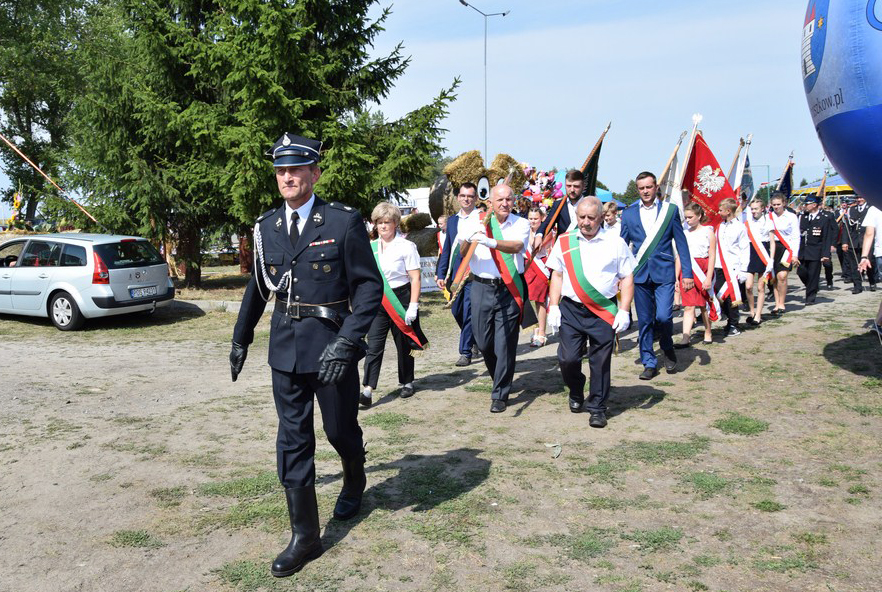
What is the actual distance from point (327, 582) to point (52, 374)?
665 centimetres

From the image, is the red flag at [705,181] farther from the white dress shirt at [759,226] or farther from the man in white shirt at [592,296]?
the man in white shirt at [592,296]

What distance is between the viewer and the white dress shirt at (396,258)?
7.48 metres

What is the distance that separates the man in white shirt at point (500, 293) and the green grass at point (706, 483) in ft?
7.13

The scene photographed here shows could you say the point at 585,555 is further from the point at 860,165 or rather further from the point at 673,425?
the point at 860,165

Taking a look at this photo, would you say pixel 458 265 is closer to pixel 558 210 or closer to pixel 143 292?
pixel 558 210

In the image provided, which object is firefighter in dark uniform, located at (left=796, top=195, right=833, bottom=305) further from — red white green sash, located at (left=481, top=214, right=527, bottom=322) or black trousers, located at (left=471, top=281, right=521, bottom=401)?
black trousers, located at (left=471, top=281, right=521, bottom=401)

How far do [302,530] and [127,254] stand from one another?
34.5ft

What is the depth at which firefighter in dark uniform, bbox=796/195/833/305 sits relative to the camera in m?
14.3

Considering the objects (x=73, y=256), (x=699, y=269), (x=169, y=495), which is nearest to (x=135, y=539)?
(x=169, y=495)

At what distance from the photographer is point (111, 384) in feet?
27.4

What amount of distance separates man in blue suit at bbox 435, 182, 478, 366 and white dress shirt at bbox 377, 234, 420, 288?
393 mm

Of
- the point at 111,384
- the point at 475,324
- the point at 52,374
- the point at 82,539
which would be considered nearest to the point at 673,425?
the point at 475,324

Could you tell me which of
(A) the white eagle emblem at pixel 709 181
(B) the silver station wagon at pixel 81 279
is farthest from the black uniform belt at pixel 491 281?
(B) the silver station wagon at pixel 81 279

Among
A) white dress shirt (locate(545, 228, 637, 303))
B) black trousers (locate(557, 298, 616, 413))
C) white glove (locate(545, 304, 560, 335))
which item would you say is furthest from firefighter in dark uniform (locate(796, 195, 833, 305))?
white glove (locate(545, 304, 560, 335))
